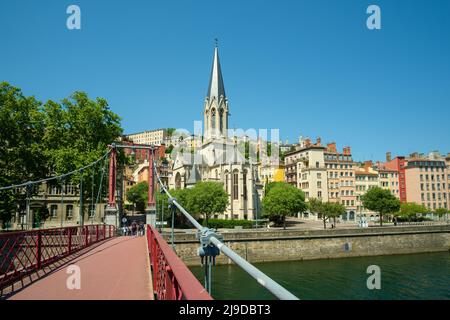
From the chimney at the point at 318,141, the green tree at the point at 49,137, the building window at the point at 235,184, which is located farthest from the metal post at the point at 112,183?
the chimney at the point at 318,141

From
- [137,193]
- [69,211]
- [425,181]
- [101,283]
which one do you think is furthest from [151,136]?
[101,283]

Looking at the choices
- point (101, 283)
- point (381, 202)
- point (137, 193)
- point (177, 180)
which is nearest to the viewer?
point (101, 283)

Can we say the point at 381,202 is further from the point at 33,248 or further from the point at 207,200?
the point at 33,248

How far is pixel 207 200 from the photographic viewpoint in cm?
4859

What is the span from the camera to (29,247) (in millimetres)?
8242

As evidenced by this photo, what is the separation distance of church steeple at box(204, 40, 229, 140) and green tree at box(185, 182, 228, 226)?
2324 centimetres

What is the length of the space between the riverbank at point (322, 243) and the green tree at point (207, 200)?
13.1 m

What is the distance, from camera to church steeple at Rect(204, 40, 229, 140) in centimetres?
7131

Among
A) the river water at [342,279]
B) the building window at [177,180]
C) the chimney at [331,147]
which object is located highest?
the chimney at [331,147]

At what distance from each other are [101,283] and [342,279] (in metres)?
22.9

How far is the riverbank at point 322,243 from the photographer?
1283 inches

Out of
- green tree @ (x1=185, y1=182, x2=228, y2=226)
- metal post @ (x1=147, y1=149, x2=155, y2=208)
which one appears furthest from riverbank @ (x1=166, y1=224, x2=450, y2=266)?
green tree @ (x1=185, y1=182, x2=228, y2=226)

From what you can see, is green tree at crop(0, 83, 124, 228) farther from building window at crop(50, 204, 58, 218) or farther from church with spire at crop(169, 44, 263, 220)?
church with spire at crop(169, 44, 263, 220)

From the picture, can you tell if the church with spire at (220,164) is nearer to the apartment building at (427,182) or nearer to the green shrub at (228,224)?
the green shrub at (228,224)
